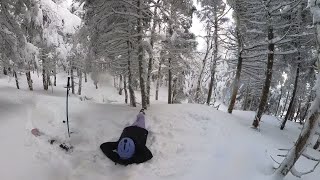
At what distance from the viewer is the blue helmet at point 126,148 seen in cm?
959

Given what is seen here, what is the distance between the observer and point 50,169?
931cm

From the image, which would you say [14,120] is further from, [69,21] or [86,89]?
[86,89]

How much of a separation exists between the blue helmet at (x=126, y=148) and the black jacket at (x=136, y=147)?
0.54 ft

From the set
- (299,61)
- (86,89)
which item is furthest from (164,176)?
(86,89)

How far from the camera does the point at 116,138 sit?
11.0 metres

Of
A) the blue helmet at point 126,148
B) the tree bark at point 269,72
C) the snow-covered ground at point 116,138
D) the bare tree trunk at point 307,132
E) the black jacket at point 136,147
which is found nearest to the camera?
the bare tree trunk at point 307,132

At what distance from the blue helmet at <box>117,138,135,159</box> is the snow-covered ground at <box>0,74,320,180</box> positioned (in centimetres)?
38

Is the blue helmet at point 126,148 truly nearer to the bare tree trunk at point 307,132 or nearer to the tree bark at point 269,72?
the bare tree trunk at point 307,132

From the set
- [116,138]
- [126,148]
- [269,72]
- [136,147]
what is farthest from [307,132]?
[269,72]

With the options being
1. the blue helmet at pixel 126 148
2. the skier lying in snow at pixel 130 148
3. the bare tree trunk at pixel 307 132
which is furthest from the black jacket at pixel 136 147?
the bare tree trunk at pixel 307 132

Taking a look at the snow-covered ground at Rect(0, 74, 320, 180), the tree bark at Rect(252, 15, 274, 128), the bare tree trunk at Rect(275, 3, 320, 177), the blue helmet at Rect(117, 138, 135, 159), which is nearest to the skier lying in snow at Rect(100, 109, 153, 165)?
the blue helmet at Rect(117, 138, 135, 159)

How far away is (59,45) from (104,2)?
807 centimetres

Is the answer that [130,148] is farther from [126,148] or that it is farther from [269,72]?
[269,72]

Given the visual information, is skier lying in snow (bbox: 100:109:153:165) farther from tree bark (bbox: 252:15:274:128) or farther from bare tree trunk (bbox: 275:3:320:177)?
tree bark (bbox: 252:15:274:128)
